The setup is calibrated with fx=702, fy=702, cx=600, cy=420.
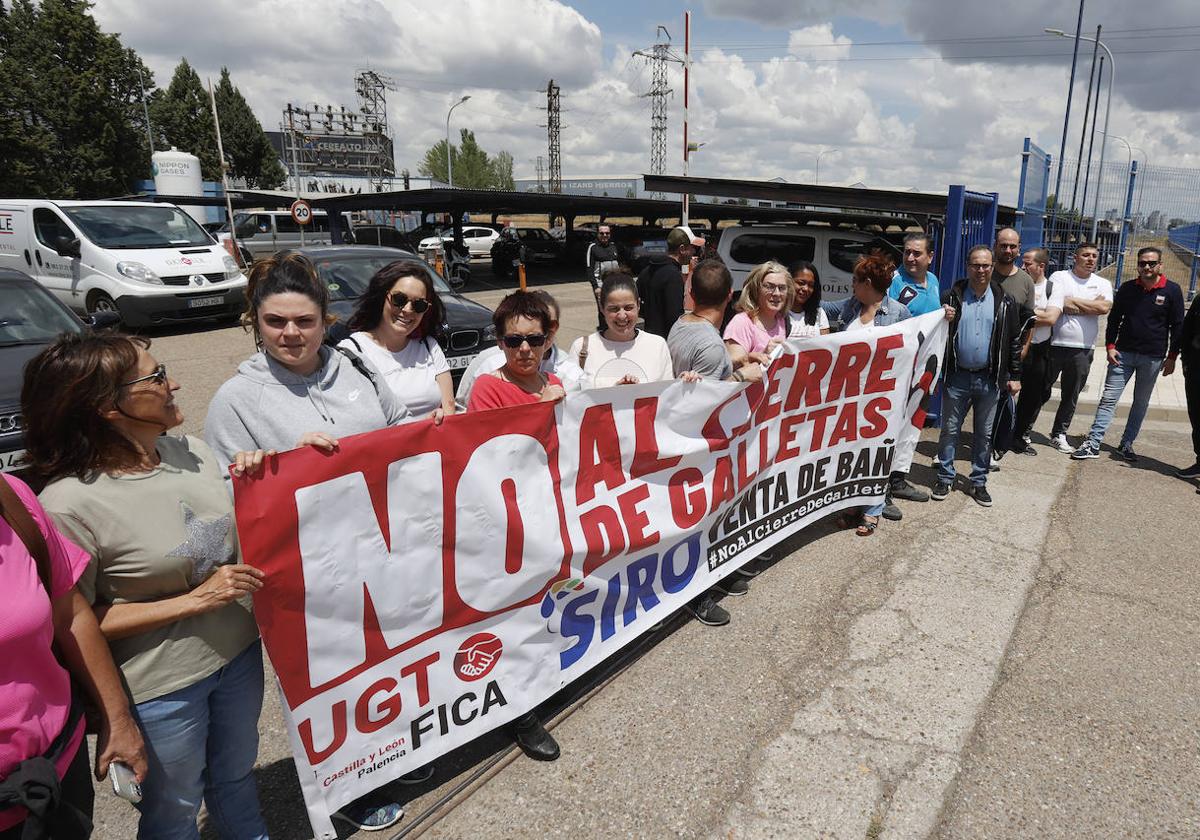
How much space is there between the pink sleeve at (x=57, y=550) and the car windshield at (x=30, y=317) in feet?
15.0

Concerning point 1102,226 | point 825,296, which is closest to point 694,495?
point 825,296

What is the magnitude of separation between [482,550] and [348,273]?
6070 mm

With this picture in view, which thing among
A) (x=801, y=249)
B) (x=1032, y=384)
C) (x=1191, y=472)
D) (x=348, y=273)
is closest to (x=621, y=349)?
(x=1032, y=384)

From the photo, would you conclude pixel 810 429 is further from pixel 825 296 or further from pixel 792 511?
pixel 825 296

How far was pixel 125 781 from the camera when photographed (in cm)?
162

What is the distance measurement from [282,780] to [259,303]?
1.75m

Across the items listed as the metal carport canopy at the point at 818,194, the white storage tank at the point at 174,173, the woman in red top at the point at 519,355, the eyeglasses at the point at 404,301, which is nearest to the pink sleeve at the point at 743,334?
the woman in red top at the point at 519,355

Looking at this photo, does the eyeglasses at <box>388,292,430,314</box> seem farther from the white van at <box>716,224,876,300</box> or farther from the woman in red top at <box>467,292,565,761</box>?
the white van at <box>716,224,876,300</box>

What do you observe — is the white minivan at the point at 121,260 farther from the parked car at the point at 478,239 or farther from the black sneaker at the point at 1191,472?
the parked car at the point at 478,239

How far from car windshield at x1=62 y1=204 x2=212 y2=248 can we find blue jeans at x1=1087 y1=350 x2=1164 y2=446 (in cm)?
1318

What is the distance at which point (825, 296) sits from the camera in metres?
11.6

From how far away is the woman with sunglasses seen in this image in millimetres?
1608

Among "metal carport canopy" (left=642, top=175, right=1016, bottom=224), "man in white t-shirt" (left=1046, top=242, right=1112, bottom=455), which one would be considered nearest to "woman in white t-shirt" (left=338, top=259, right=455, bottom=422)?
"man in white t-shirt" (left=1046, top=242, right=1112, bottom=455)

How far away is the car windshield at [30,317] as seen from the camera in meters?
5.24
